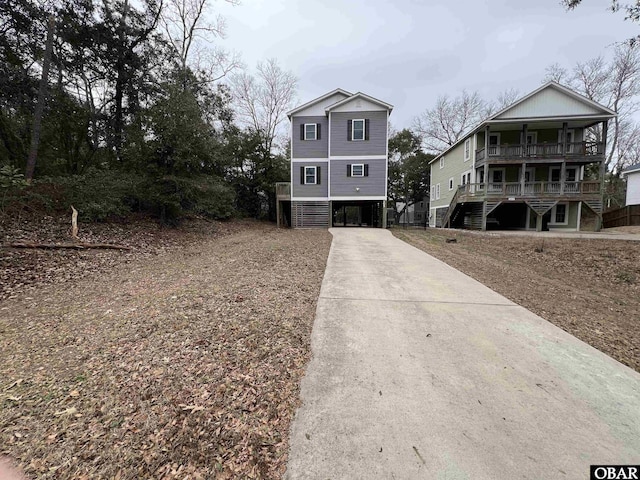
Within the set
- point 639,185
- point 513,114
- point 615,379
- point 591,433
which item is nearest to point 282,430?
point 591,433

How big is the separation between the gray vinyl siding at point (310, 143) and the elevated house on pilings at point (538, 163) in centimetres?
931

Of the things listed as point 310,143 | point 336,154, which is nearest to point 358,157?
point 336,154

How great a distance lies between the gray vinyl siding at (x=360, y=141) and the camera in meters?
17.9

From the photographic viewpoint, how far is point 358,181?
18.3m

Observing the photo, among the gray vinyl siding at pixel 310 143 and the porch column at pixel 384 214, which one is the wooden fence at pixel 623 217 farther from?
the gray vinyl siding at pixel 310 143

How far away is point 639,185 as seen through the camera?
74.1 ft

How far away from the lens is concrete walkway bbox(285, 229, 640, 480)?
1811mm

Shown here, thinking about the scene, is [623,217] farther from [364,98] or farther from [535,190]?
[364,98]

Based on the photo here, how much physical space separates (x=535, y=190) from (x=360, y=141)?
10905 millimetres

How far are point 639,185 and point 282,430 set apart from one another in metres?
33.0

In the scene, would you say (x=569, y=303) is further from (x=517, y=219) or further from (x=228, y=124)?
(x=228, y=124)

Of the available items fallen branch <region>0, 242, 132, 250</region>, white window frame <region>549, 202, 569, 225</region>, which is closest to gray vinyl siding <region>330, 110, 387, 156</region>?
white window frame <region>549, 202, 569, 225</region>

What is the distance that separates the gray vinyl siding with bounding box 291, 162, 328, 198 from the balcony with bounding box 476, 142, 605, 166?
9703 millimetres

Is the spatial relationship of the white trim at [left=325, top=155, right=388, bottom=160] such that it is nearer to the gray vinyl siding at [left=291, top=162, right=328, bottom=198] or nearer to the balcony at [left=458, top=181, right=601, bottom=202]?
the gray vinyl siding at [left=291, top=162, right=328, bottom=198]
